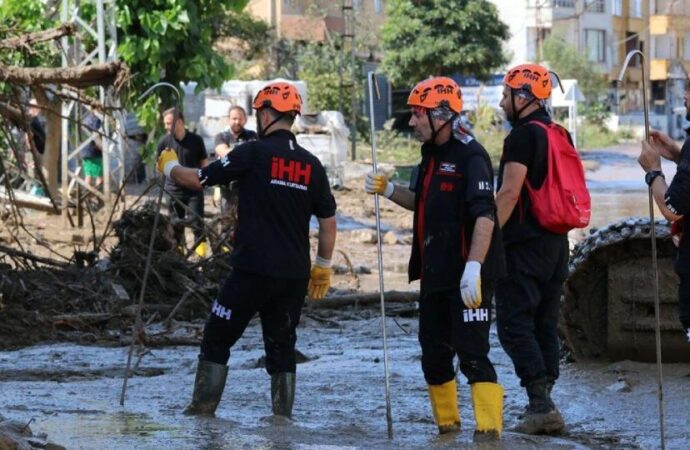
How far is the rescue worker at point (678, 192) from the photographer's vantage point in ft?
22.5

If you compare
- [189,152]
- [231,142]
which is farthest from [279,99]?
[231,142]

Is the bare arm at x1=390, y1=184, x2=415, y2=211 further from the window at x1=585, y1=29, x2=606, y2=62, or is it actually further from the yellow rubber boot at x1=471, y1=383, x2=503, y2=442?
the window at x1=585, y1=29, x2=606, y2=62

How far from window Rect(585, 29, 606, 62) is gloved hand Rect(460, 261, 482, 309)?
233ft

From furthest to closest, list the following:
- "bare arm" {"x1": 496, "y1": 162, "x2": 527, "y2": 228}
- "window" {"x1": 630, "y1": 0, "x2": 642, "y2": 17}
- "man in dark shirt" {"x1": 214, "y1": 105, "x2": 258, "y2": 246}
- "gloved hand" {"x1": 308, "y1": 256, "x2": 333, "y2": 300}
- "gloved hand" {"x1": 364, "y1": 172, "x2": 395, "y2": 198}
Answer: "window" {"x1": 630, "y1": 0, "x2": 642, "y2": 17}, "man in dark shirt" {"x1": 214, "y1": 105, "x2": 258, "y2": 246}, "gloved hand" {"x1": 308, "y1": 256, "x2": 333, "y2": 300}, "bare arm" {"x1": 496, "y1": 162, "x2": 527, "y2": 228}, "gloved hand" {"x1": 364, "y1": 172, "x2": 395, "y2": 198}

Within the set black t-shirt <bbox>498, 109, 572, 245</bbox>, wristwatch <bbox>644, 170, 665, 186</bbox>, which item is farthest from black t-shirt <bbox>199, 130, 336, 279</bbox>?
wristwatch <bbox>644, 170, 665, 186</bbox>

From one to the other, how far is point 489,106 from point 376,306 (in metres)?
33.4

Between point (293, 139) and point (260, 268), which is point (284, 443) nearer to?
point (260, 268)

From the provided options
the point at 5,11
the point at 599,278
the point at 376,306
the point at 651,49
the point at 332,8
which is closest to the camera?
the point at 599,278

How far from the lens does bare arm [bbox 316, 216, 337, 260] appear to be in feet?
25.6

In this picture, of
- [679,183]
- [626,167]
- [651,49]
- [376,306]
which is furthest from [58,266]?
[651,49]

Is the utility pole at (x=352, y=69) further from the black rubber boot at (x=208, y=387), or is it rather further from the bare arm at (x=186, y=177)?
the black rubber boot at (x=208, y=387)

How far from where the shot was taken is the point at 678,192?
6852mm

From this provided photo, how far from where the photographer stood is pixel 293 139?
777 centimetres

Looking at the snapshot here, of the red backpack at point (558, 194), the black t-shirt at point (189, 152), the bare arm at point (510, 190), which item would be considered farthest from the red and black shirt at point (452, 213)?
the black t-shirt at point (189, 152)
